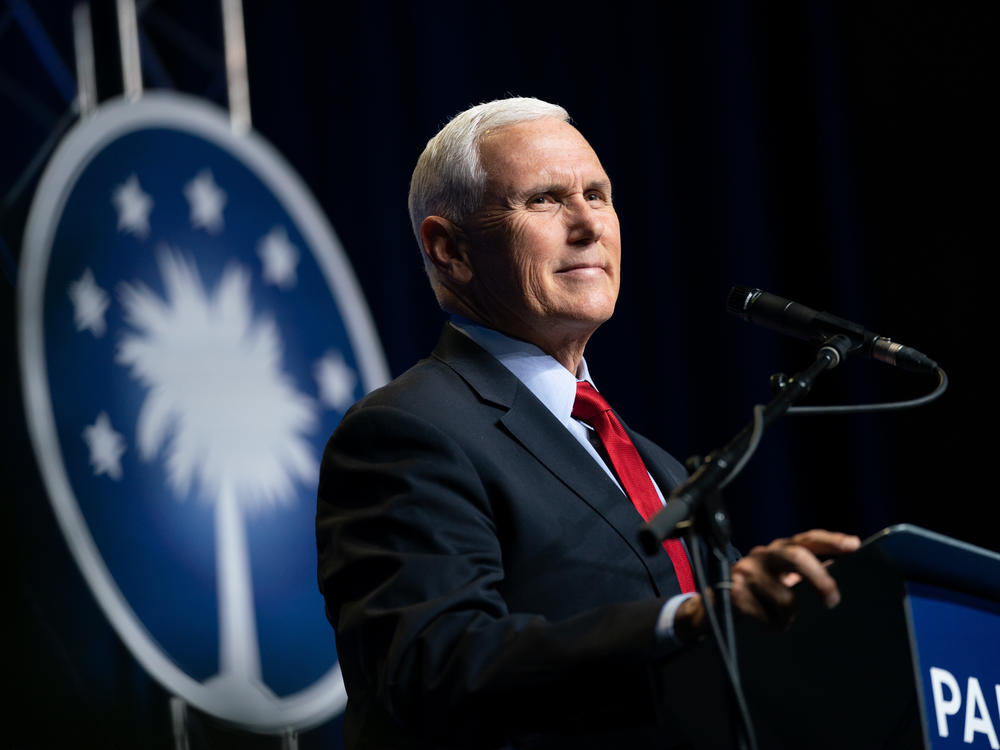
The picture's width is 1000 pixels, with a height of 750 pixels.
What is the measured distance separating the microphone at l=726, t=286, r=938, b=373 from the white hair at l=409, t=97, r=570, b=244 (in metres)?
0.54

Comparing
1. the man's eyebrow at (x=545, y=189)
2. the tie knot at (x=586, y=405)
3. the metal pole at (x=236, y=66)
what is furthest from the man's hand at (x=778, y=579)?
the metal pole at (x=236, y=66)

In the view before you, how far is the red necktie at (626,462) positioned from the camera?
1779 mm

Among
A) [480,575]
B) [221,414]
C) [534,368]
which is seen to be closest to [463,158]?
[534,368]

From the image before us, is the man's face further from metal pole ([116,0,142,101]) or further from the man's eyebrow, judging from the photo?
metal pole ([116,0,142,101])

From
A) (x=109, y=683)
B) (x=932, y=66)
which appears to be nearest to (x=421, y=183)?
(x=109, y=683)

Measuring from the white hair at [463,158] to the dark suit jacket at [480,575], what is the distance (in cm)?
32

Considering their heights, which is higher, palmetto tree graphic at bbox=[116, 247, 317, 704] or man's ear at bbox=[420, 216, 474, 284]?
man's ear at bbox=[420, 216, 474, 284]

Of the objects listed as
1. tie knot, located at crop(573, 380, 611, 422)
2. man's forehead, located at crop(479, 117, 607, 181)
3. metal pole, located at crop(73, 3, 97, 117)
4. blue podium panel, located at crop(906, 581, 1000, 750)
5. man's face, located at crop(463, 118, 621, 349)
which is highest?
metal pole, located at crop(73, 3, 97, 117)

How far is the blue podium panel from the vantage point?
124 cm

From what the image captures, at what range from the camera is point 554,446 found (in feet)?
5.79

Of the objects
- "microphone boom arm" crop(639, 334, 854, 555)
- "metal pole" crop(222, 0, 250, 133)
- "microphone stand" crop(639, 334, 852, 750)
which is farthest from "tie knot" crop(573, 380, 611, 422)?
"metal pole" crop(222, 0, 250, 133)

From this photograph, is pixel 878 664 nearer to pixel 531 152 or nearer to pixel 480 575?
pixel 480 575

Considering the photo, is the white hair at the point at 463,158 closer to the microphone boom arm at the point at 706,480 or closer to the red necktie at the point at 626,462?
the red necktie at the point at 626,462

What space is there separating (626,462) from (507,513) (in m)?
0.32
